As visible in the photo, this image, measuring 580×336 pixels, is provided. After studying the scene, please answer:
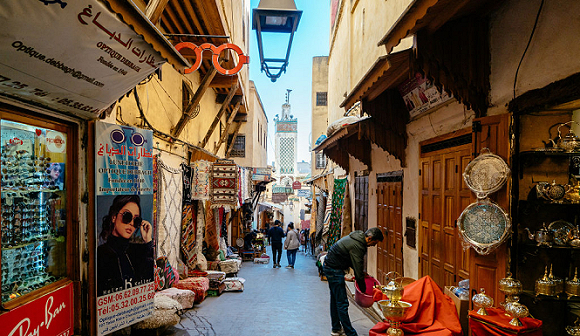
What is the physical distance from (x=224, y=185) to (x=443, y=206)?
577 centimetres

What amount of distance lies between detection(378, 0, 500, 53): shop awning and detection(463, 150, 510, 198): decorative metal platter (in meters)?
1.33

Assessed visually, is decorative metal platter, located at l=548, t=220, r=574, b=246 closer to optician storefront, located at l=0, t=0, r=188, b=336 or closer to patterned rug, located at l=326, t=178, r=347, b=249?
optician storefront, located at l=0, t=0, r=188, b=336

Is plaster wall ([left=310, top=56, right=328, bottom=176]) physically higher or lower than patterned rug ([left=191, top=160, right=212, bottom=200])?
higher

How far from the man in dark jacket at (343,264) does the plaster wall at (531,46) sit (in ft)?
6.89

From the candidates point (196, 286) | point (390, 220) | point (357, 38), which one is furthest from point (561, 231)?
point (357, 38)

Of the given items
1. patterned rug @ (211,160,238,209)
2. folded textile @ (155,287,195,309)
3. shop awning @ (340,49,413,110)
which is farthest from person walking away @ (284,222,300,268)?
shop awning @ (340,49,413,110)

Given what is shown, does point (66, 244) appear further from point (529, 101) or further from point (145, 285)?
point (529, 101)

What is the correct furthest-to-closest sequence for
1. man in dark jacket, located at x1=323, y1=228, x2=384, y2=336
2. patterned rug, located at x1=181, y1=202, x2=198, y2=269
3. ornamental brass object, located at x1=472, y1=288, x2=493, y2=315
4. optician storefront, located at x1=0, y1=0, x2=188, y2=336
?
patterned rug, located at x1=181, y1=202, x2=198, y2=269 < man in dark jacket, located at x1=323, y1=228, x2=384, y2=336 < ornamental brass object, located at x1=472, y1=288, x2=493, y2=315 < optician storefront, located at x1=0, y1=0, x2=188, y2=336

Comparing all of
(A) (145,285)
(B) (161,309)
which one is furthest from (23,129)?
(B) (161,309)

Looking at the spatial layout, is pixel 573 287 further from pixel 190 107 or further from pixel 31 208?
pixel 190 107

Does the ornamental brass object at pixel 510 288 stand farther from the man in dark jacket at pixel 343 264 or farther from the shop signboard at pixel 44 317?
the shop signboard at pixel 44 317

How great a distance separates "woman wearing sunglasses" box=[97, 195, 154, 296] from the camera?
4.03 metres

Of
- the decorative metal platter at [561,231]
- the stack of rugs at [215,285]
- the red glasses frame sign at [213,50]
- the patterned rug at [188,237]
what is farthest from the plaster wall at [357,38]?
the stack of rugs at [215,285]

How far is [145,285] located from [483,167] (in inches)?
158
